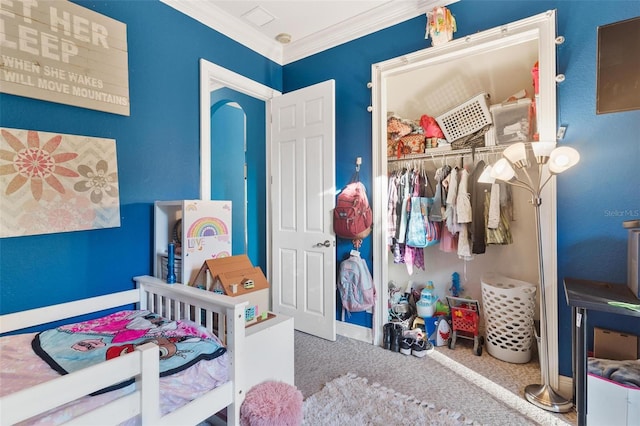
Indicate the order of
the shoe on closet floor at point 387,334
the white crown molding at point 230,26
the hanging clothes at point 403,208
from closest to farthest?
1. the white crown molding at point 230,26
2. the shoe on closet floor at point 387,334
3. the hanging clothes at point 403,208

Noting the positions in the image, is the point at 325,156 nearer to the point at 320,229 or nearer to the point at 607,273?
the point at 320,229

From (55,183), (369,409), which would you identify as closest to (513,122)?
(369,409)

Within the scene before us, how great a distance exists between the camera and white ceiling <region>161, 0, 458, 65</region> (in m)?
2.29

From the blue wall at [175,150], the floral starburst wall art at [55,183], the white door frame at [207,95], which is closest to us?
the floral starburst wall art at [55,183]

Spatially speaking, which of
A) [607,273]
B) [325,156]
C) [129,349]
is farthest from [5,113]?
[607,273]

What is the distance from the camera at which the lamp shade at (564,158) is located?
1.63 meters

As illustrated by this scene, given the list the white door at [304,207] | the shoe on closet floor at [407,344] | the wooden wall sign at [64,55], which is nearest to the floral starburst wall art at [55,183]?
the wooden wall sign at [64,55]

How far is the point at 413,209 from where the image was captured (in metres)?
2.69

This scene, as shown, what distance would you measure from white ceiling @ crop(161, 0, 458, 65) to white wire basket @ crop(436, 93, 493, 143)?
2.69 feet

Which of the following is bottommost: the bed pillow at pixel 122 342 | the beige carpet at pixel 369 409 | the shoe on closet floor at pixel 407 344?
the beige carpet at pixel 369 409

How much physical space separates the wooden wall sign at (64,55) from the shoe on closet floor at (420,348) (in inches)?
100

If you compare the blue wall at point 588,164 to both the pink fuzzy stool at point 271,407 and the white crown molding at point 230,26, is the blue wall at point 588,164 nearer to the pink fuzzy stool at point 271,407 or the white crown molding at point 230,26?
the pink fuzzy stool at point 271,407

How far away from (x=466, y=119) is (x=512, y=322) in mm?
1668

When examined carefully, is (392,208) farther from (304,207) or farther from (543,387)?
(543,387)
